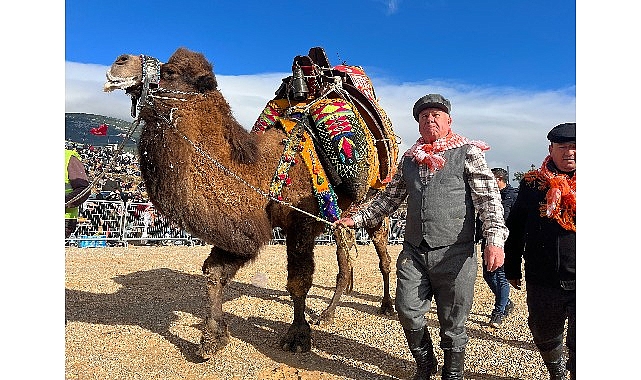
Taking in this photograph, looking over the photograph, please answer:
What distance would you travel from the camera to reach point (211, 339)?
14.6 ft

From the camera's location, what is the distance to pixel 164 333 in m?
5.17

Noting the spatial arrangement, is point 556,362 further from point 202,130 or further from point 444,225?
point 202,130

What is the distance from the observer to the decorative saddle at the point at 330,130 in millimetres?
4852

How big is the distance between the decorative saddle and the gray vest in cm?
148

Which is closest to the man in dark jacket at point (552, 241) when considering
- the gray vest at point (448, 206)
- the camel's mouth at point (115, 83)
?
the gray vest at point (448, 206)

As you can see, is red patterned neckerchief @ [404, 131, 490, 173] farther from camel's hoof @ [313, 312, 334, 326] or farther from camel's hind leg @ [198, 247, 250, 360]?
camel's hoof @ [313, 312, 334, 326]

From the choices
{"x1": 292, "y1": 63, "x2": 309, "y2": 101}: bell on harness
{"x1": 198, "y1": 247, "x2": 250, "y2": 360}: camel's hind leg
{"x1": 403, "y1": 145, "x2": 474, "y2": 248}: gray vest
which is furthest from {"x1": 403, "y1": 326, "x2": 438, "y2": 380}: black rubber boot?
{"x1": 292, "y1": 63, "x2": 309, "y2": 101}: bell on harness

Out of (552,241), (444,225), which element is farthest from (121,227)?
(552,241)

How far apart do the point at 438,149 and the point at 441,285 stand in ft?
2.99

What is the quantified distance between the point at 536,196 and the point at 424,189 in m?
0.71

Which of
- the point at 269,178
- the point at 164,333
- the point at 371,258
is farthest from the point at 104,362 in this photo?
the point at 371,258

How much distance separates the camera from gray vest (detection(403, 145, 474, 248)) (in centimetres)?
327

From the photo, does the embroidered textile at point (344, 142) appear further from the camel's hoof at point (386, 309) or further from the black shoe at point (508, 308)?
the black shoe at point (508, 308)

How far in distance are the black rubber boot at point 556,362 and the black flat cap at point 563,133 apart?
4.47ft
